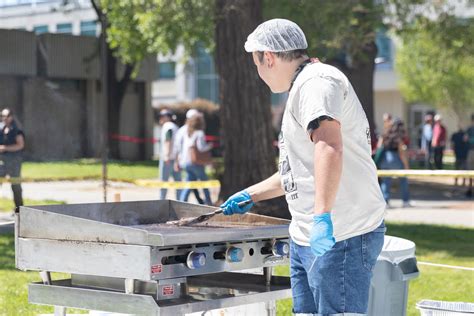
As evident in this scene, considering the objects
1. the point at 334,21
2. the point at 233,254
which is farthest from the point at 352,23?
the point at 233,254

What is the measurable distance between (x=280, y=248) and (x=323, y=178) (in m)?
1.29

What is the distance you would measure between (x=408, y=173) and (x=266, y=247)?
379 inches

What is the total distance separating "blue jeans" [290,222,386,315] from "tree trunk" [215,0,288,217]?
9661mm

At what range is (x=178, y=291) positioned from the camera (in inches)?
197

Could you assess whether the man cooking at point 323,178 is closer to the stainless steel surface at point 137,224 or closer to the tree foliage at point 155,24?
the stainless steel surface at point 137,224

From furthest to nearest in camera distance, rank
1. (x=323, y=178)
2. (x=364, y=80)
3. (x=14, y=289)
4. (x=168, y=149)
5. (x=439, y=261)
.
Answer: (x=364, y=80) < (x=168, y=149) < (x=439, y=261) < (x=14, y=289) < (x=323, y=178)

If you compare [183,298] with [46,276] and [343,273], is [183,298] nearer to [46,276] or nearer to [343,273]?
[46,276]

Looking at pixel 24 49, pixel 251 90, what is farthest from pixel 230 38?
pixel 24 49

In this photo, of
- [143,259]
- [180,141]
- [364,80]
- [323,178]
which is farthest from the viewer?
[364,80]

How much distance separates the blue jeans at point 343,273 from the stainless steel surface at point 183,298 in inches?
28.4

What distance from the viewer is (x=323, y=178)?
13.8ft

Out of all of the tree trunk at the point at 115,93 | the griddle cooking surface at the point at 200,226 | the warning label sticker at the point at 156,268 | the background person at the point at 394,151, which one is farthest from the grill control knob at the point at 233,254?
the tree trunk at the point at 115,93

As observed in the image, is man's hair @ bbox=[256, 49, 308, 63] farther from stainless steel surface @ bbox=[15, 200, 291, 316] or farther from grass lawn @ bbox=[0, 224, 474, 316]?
grass lawn @ bbox=[0, 224, 474, 316]

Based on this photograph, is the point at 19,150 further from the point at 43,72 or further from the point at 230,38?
the point at 43,72
